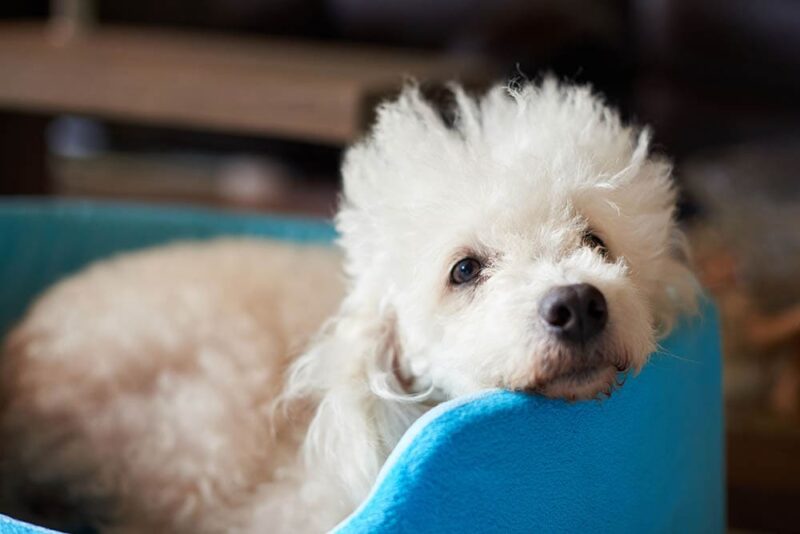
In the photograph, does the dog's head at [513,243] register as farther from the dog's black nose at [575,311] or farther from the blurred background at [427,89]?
the blurred background at [427,89]

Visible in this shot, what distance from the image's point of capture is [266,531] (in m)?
1.28

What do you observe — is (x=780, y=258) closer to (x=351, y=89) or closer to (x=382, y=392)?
(x=351, y=89)

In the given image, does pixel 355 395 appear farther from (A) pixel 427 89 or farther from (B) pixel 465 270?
(A) pixel 427 89

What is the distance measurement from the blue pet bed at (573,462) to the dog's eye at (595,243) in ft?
0.43

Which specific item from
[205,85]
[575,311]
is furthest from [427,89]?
[575,311]

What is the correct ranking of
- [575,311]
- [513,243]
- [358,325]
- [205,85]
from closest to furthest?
[575,311]
[513,243]
[358,325]
[205,85]

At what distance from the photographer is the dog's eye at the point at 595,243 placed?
1.10m

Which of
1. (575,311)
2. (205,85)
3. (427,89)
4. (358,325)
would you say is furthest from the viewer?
(205,85)

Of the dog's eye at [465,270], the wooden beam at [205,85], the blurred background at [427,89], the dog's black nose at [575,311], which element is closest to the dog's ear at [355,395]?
the dog's eye at [465,270]

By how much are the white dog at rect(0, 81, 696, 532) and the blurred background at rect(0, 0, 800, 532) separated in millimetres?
385

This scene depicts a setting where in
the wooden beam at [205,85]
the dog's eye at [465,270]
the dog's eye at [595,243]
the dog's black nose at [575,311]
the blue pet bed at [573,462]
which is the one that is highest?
the wooden beam at [205,85]

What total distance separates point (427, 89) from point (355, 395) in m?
0.70

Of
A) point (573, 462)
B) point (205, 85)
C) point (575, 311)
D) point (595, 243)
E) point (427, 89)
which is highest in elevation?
point (205, 85)

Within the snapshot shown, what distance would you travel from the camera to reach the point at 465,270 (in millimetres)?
1118
